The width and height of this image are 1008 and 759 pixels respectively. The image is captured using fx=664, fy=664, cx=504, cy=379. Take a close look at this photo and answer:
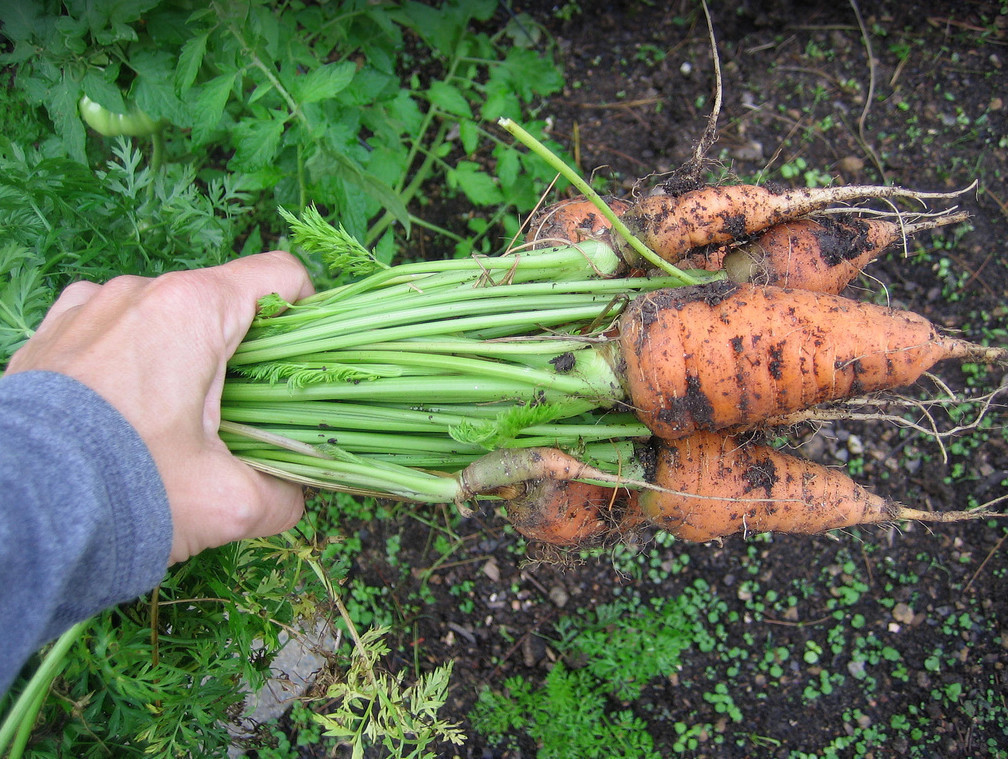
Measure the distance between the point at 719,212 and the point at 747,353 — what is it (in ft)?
1.48

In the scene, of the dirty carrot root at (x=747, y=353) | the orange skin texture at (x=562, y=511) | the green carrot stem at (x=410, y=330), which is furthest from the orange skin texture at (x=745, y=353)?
the orange skin texture at (x=562, y=511)

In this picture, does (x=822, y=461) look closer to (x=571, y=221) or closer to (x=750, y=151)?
(x=750, y=151)

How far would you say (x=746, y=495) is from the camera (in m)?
2.09

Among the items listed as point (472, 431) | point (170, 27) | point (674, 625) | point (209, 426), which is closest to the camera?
point (472, 431)

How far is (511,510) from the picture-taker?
2119mm

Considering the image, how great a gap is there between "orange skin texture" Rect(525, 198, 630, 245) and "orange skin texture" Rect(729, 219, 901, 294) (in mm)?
452

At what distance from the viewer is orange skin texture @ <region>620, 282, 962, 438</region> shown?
1.83m

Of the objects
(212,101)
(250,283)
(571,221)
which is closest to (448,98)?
(571,221)

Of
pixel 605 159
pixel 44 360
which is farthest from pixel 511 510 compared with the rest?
pixel 605 159

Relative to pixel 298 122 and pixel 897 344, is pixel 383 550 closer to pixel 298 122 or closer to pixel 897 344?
pixel 298 122

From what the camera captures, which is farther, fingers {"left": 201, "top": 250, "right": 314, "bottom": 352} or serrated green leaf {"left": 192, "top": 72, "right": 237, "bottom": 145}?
serrated green leaf {"left": 192, "top": 72, "right": 237, "bottom": 145}

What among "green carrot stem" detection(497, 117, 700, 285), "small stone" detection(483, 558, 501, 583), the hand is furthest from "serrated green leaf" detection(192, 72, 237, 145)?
"small stone" detection(483, 558, 501, 583)

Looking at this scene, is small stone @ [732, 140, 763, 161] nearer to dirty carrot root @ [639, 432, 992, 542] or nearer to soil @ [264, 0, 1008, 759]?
soil @ [264, 0, 1008, 759]

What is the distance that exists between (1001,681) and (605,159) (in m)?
2.79
